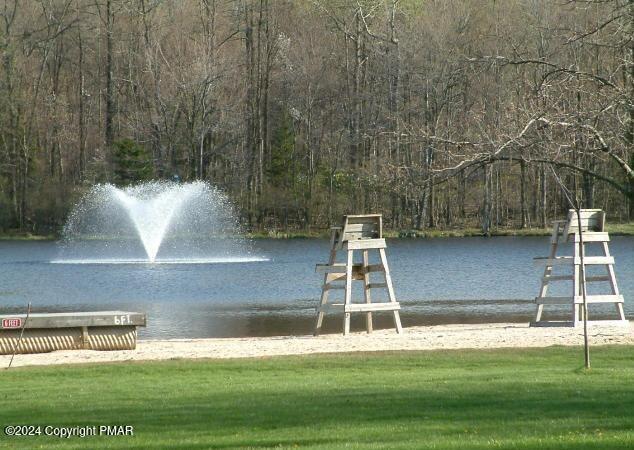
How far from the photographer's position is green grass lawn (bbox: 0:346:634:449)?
9.91m

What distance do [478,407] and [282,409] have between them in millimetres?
1970

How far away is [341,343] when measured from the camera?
19984 millimetres

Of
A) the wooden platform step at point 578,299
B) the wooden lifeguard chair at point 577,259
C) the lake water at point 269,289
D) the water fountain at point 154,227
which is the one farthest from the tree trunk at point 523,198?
the wooden platform step at point 578,299

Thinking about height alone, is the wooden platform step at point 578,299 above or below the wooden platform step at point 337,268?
below

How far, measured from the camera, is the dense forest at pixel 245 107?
70812 mm

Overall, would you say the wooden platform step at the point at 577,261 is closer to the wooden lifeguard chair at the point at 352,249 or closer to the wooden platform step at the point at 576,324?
the wooden platform step at the point at 576,324

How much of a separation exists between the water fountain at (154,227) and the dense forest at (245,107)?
1583 mm

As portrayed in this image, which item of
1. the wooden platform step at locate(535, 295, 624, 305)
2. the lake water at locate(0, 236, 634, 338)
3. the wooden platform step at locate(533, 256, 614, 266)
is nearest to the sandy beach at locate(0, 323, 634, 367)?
the wooden platform step at locate(535, 295, 624, 305)

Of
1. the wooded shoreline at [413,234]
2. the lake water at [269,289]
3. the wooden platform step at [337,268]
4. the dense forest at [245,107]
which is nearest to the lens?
the wooden platform step at [337,268]

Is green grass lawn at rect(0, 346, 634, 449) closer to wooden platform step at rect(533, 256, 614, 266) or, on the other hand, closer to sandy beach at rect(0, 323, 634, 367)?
sandy beach at rect(0, 323, 634, 367)

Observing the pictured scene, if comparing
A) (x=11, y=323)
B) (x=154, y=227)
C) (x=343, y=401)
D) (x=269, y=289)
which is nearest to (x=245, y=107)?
(x=154, y=227)

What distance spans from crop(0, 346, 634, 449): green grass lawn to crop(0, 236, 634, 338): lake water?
8.59 m

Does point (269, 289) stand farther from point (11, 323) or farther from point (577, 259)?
point (11, 323)

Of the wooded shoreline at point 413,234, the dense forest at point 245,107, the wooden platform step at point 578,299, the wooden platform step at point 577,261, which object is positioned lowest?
the wooden platform step at point 578,299
